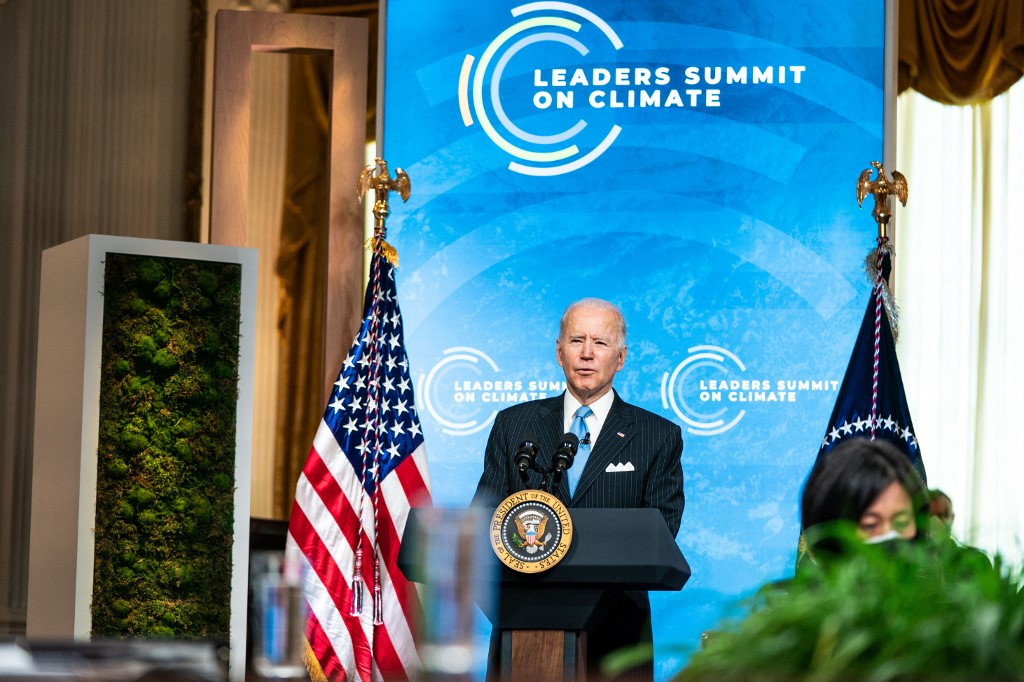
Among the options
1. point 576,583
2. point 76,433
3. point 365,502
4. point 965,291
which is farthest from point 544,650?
point 965,291

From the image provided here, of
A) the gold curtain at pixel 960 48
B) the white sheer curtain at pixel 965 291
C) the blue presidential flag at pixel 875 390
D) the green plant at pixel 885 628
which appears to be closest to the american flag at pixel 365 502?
the blue presidential flag at pixel 875 390

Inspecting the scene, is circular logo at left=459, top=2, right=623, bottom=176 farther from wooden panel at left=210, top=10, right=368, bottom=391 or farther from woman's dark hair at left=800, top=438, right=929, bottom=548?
woman's dark hair at left=800, top=438, right=929, bottom=548

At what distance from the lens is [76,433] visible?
4.59 m

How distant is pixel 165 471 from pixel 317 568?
2.24 feet

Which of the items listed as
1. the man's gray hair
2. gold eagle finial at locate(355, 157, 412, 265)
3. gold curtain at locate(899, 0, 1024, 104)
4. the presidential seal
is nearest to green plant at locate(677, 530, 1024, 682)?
the presidential seal

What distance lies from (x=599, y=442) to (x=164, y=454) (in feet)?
5.20

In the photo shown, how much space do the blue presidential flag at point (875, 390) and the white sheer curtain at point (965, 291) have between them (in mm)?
2244

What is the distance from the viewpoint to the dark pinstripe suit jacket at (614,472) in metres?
4.33

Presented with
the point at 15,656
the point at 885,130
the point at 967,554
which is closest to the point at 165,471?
the point at 885,130

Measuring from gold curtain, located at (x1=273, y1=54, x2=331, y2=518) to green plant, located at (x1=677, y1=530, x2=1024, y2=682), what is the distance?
704 centimetres

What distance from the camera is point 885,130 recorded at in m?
5.38

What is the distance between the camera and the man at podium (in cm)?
452

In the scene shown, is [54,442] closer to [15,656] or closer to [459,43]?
[459,43]

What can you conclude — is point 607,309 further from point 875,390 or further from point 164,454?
point 164,454
